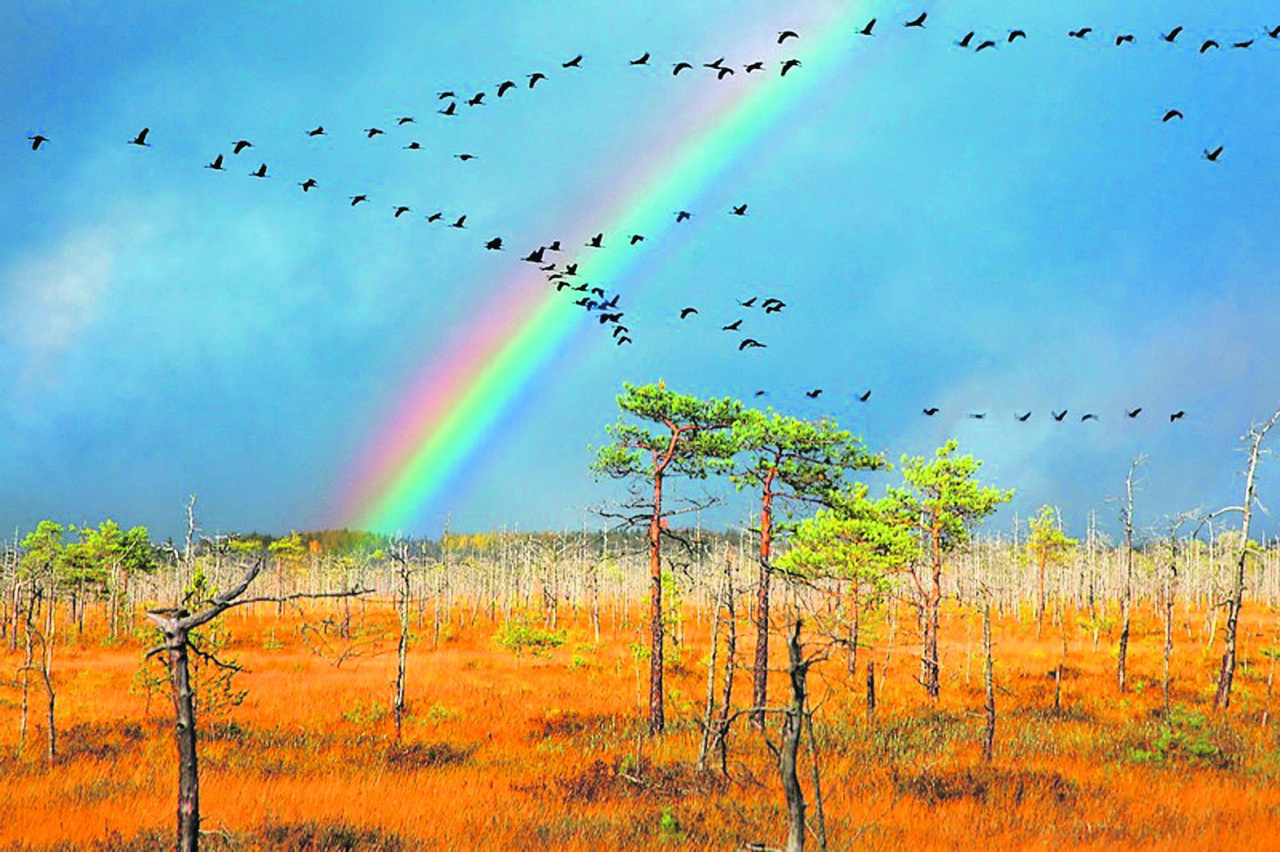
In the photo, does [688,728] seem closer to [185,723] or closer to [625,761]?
[625,761]

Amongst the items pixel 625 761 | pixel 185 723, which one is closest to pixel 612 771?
pixel 625 761

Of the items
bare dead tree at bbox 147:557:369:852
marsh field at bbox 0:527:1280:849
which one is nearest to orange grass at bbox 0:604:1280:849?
marsh field at bbox 0:527:1280:849

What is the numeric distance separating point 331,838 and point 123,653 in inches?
1603

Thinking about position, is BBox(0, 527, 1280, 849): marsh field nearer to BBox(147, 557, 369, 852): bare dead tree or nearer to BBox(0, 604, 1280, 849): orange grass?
BBox(0, 604, 1280, 849): orange grass

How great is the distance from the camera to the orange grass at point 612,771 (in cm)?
1017

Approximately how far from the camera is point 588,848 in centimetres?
935

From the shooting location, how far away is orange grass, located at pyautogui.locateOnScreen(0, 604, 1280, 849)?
10172 mm

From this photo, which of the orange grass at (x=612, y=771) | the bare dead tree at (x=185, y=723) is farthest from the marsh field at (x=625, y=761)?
the bare dead tree at (x=185, y=723)

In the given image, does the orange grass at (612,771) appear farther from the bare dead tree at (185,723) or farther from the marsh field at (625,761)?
the bare dead tree at (185,723)

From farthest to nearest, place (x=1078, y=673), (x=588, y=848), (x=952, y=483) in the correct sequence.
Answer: (x=1078, y=673), (x=952, y=483), (x=588, y=848)

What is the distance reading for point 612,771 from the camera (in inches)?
581

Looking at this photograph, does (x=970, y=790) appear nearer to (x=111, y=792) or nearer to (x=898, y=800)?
(x=898, y=800)

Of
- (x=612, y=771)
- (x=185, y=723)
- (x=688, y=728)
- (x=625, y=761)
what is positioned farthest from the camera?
(x=688, y=728)

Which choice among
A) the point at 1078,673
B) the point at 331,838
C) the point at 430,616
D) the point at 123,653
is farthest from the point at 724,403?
the point at 430,616
